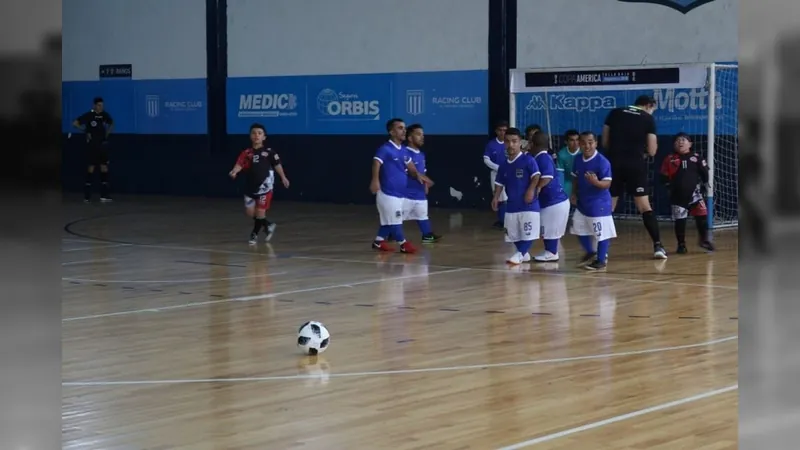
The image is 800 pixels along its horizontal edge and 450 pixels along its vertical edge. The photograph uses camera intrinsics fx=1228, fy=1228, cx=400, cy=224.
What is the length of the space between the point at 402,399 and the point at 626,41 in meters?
16.0

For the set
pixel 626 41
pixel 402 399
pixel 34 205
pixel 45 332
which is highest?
pixel 626 41

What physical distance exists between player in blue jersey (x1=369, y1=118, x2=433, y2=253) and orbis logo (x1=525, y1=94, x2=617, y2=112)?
253 inches

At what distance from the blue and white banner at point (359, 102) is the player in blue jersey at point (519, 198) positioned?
9.10 m

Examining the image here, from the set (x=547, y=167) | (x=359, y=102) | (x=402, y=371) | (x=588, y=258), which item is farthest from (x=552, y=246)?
(x=359, y=102)

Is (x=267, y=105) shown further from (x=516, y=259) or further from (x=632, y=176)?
(x=516, y=259)

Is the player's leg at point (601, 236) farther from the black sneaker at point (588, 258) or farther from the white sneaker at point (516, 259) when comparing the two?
the white sneaker at point (516, 259)

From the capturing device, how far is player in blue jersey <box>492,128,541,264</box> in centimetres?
1492

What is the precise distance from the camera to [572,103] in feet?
74.1

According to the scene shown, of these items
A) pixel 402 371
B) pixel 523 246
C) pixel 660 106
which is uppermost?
pixel 660 106

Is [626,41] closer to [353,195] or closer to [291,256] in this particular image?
[353,195]

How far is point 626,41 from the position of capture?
72.7ft

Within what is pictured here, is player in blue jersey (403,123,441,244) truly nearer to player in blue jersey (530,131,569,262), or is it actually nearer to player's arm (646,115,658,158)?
player in blue jersey (530,131,569,262)

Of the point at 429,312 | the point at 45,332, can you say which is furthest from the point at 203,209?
the point at 45,332

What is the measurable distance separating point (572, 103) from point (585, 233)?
8.25 metres
